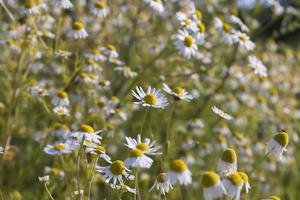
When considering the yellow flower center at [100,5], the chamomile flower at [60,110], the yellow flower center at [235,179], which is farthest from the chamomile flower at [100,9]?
the yellow flower center at [235,179]

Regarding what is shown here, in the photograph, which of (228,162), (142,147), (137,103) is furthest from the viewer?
(137,103)

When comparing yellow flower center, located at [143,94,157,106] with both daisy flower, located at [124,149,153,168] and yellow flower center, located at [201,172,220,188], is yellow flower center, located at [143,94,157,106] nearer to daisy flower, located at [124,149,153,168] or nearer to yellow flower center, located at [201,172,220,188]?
daisy flower, located at [124,149,153,168]

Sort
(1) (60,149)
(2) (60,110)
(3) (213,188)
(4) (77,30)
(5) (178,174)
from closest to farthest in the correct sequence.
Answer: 1. (3) (213,188)
2. (5) (178,174)
3. (1) (60,149)
4. (2) (60,110)
5. (4) (77,30)

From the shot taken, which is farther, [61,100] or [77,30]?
[77,30]

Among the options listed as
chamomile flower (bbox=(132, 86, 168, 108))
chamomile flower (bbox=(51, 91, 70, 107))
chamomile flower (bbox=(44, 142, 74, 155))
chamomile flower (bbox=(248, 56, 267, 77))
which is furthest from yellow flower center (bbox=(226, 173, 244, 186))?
chamomile flower (bbox=(248, 56, 267, 77))

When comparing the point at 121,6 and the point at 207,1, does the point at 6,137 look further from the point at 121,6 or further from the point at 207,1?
the point at 207,1

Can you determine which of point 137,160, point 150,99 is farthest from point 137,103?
point 137,160

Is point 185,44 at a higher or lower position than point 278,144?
higher

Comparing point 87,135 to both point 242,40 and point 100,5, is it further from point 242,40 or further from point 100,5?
point 242,40
